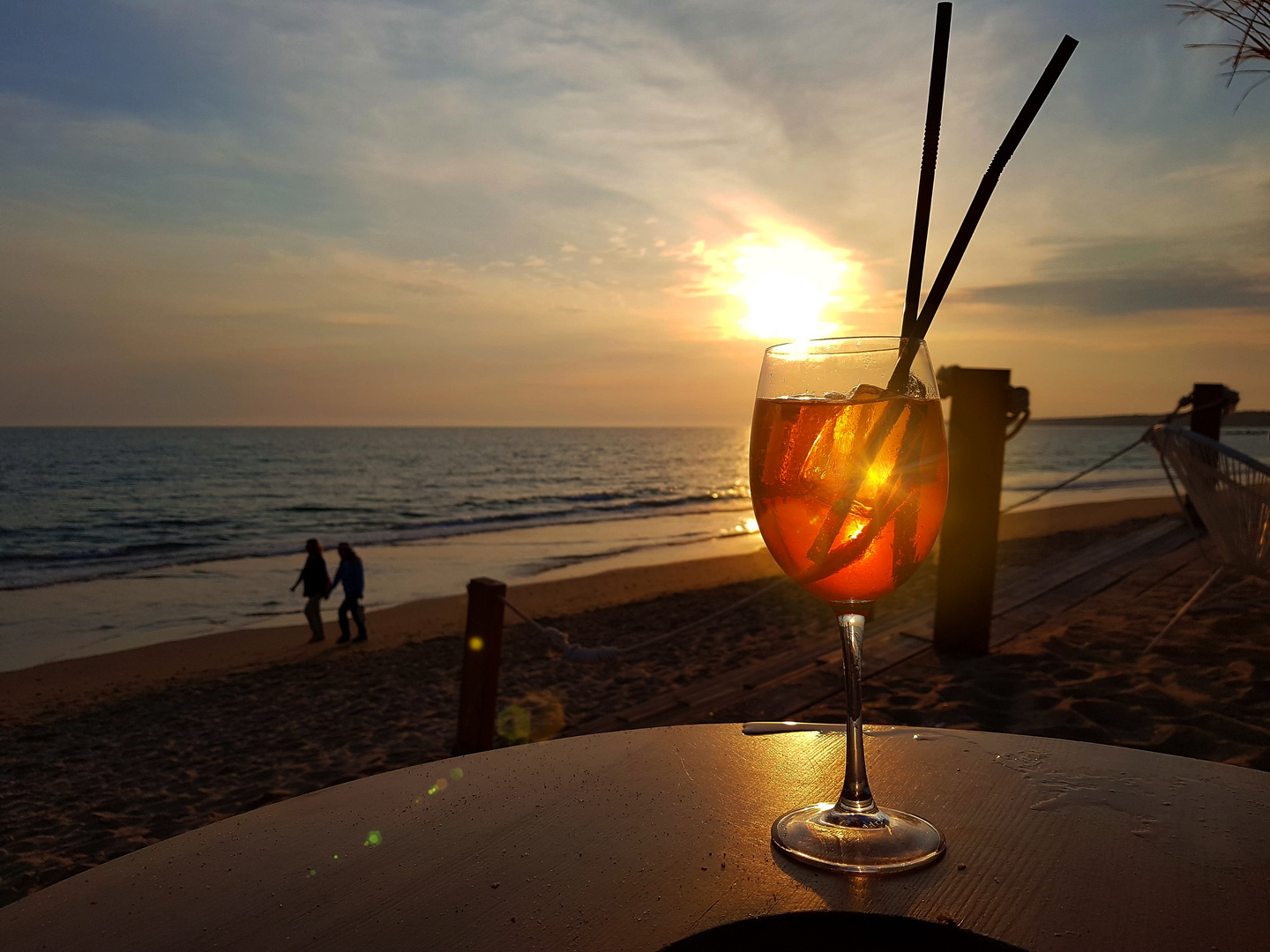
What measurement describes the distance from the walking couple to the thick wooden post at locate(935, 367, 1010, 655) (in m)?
8.52

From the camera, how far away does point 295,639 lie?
1162cm

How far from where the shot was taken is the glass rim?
2.78 feet

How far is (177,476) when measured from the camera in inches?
1806

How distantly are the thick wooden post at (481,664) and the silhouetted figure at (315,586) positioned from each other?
A: 25.2 feet

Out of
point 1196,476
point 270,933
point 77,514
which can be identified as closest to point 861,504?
point 270,933

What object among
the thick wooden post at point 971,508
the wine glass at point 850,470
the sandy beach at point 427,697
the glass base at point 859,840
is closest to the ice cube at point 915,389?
the wine glass at point 850,470

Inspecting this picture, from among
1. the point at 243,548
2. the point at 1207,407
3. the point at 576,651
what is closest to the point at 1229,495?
the point at 1207,407

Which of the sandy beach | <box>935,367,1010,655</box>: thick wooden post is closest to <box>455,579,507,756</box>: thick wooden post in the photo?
the sandy beach

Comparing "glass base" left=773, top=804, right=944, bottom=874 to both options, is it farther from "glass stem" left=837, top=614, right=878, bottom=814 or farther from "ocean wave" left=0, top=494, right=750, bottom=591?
"ocean wave" left=0, top=494, right=750, bottom=591

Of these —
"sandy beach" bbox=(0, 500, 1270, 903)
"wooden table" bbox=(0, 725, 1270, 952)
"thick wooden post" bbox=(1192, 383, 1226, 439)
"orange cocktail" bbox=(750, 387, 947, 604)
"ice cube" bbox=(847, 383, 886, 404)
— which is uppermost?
"thick wooden post" bbox=(1192, 383, 1226, 439)

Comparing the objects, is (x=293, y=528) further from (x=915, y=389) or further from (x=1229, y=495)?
(x=915, y=389)

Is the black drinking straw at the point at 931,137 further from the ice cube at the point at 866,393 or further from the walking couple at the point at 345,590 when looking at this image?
the walking couple at the point at 345,590

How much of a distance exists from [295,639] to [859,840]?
12113 mm

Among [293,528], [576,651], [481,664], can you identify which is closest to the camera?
[481,664]
